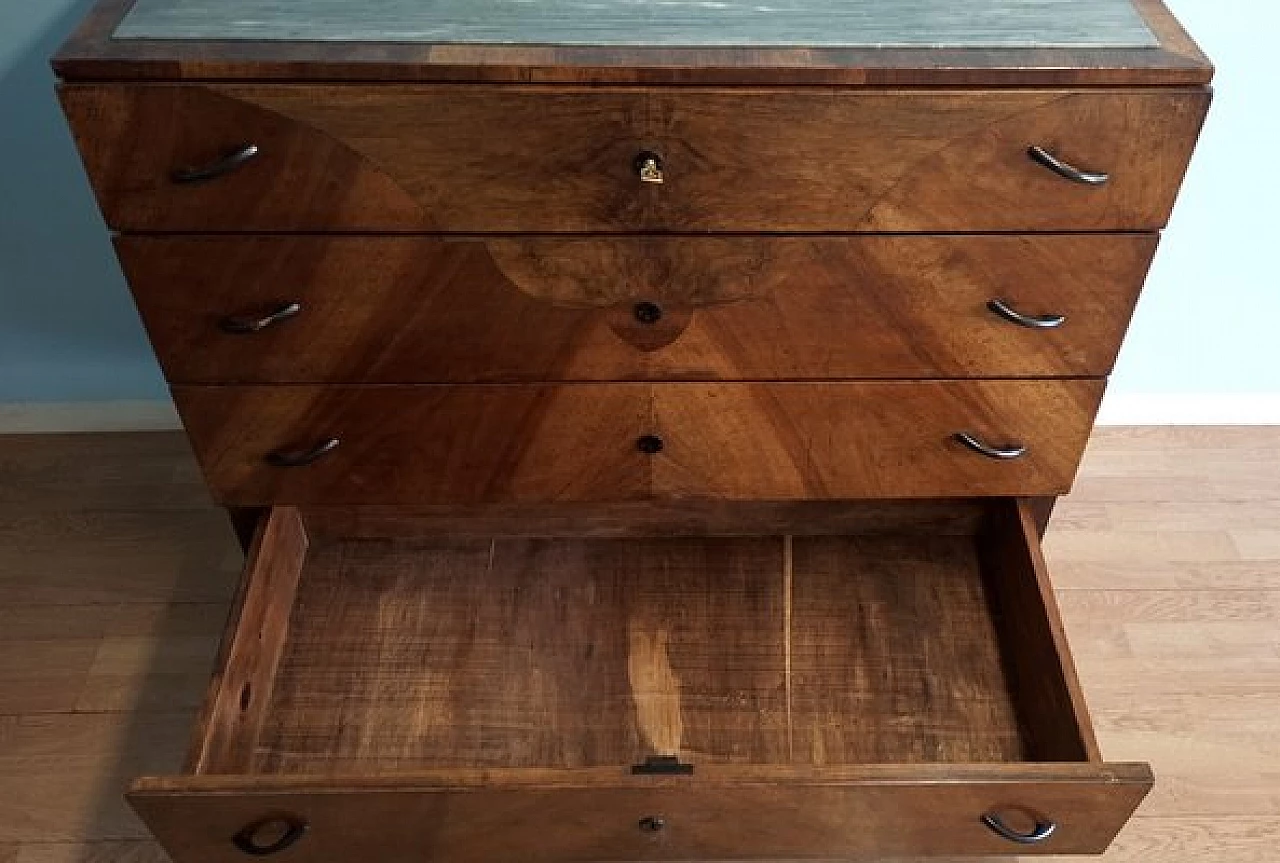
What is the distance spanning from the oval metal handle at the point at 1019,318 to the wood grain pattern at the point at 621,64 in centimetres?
24

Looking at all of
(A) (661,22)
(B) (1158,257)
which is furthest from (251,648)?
(B) (1158,257)

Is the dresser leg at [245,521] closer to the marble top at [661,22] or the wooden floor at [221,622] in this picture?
the wooden floor at [221,622]

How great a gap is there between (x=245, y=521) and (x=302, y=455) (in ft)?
0.66

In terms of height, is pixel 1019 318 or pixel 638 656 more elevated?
pixel 1019 318

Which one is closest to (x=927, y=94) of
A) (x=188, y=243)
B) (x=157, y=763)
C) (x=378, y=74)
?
(x=378, y=74)

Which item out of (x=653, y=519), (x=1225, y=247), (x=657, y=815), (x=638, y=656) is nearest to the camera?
(x=657, y=815)

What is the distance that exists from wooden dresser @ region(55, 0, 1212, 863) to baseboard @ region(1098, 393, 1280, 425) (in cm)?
58

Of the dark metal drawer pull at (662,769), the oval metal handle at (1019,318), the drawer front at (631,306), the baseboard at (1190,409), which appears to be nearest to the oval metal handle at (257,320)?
the drawer front at (631,306)

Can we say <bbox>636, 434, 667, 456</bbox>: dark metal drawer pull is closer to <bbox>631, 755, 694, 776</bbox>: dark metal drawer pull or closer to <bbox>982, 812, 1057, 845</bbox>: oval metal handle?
<bbox>631, 755, 694, 776</bbox>: dark metal drawer pull

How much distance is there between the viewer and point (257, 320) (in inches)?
43.7

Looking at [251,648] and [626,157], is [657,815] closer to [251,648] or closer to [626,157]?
[251,648]

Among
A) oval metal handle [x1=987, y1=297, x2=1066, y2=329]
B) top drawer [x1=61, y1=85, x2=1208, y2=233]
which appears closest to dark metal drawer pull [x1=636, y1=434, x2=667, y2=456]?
top drawer [x1=61, y1=85, x2=1208, y2=233]

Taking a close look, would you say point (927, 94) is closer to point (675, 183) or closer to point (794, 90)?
point (794, 90)

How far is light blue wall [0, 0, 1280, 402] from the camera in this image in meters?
1.46
